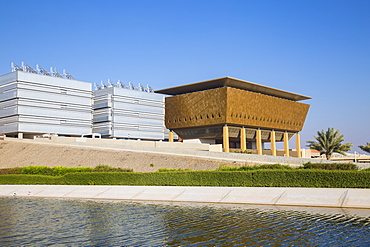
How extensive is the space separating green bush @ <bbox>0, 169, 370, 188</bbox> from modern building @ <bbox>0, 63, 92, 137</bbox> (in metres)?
59.2

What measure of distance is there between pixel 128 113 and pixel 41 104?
22605mm

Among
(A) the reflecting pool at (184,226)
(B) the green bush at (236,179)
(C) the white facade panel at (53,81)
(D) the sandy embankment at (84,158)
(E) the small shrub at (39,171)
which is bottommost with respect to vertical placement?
(A) the reflecting pool at (184,226)

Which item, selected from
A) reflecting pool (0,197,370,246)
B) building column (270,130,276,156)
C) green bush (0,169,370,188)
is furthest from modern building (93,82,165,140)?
reflecting pool (0,197,370,246)

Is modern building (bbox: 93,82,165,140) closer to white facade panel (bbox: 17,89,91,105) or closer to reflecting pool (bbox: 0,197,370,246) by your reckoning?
white facade panel (bbox: 17,89,91,105)

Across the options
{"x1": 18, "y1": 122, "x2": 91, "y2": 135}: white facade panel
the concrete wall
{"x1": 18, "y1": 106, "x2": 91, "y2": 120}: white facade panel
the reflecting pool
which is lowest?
the reflecting pool

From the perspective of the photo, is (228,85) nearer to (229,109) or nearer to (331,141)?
(229,109)

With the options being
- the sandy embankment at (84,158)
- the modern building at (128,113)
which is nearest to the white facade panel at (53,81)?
the modern building at (128,113)

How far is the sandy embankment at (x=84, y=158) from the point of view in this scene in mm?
44906

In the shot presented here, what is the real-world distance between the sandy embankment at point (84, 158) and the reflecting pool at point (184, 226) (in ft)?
72.0

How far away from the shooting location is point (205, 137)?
9356cm

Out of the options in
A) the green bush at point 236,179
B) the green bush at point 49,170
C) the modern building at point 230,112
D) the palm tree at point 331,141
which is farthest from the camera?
the modern building at point 230,112

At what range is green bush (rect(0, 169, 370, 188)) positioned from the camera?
22297mm

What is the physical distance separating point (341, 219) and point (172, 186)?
1363 cm

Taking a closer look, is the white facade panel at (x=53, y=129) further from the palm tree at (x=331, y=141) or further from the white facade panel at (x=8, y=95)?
the palm tree at (x=331, y=141)
